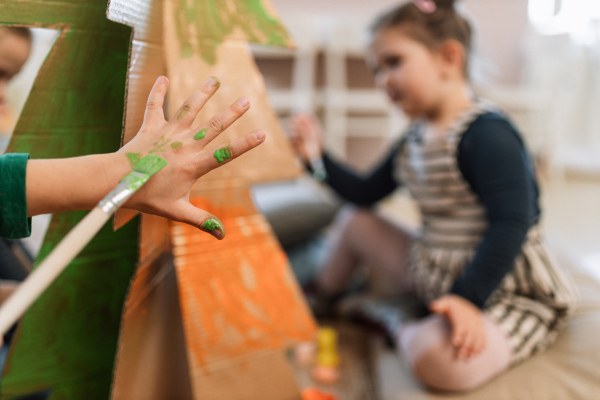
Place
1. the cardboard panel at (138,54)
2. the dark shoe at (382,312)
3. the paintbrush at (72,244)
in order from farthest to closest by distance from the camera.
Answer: the dark shoe at (382,312), the cardboard panel at (138,54), the paintbrush at (72,244)

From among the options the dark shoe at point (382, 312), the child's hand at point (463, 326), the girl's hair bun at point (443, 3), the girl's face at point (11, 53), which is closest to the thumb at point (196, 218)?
the girl's face at point (11, 53)

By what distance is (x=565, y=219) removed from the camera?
6.66 feet

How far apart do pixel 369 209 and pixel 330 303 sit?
0.25m

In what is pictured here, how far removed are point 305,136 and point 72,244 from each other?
0.75 metres

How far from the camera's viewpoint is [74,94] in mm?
403

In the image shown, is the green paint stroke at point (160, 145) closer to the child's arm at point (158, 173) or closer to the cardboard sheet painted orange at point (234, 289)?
the child's arm at point (158, 173)

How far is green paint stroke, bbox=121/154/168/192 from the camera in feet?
0.99

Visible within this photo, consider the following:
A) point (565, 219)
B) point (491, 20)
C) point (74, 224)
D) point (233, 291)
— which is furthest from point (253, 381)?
point (491, 20)

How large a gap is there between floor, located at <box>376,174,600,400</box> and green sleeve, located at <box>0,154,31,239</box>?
2.04ft

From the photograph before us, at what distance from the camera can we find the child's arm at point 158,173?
12.5 inches

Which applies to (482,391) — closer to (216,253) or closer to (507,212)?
(507,212)

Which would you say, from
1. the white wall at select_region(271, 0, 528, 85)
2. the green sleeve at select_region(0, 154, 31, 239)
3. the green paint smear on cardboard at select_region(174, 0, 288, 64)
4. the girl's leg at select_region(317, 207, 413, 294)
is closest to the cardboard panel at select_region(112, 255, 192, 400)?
the green sleeve at select_region(0, 154, 31, 239)

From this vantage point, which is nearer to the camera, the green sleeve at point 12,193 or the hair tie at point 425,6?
the green sleeve at point 12,193

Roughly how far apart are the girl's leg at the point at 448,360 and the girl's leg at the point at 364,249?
283 millimetres
